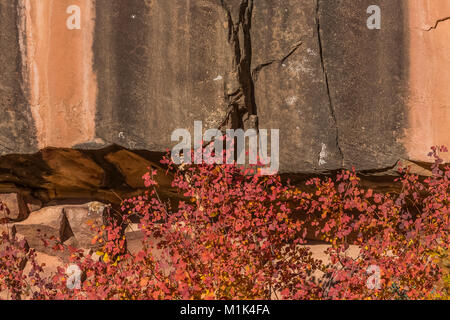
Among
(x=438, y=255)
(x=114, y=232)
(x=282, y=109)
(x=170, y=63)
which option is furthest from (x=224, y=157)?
(x=438, y=255)

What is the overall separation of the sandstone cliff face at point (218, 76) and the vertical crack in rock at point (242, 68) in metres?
0.02

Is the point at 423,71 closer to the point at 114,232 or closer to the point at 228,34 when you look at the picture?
the point at 228,34

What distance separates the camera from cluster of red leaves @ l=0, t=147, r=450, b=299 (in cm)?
461

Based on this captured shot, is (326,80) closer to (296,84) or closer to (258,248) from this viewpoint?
(296,84)

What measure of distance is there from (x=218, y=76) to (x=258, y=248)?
6.84 ft

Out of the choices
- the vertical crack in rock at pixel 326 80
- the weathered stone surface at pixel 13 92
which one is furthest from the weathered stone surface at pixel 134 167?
the vertical crack in rock at pixel 326 80

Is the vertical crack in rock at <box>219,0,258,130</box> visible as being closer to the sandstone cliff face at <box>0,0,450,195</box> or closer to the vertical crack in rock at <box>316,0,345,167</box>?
the sandstone cliff face at <box>0,0,450,195</box>

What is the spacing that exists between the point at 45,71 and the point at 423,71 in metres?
4.42

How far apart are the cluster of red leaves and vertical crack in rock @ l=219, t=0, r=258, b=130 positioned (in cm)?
64

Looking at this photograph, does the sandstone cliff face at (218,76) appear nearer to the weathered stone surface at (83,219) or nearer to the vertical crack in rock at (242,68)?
the vertical crack in rock at (242,68)

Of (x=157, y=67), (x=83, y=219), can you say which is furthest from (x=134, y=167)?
(x=157, y=67)

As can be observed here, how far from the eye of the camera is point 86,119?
4918mm

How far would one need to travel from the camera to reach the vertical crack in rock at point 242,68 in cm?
503

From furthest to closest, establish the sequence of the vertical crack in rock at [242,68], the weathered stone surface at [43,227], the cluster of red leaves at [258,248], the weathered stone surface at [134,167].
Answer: the weathered stone surface at [43,227] < the weathered stone surface at [134,167] < the vertical crack in rock at [242,68] < the cluster of red leaves at [258,248]
